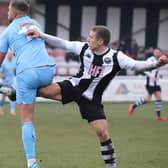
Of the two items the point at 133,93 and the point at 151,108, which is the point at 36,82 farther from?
the point at 133,93

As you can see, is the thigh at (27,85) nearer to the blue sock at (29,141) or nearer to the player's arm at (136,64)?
the blue sock at (29,141)

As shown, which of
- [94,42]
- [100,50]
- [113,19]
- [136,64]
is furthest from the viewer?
[113,19]

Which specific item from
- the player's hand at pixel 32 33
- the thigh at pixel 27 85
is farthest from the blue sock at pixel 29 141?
the player's hand at pixel 32 33

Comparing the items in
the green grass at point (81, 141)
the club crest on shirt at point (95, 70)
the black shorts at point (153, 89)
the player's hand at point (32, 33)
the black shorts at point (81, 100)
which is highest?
the player's hand at point (32, 33)

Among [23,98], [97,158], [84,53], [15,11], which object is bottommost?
[97,158]

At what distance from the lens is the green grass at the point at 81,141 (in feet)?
33.2

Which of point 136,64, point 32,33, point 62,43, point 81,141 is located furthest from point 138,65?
point 81,141

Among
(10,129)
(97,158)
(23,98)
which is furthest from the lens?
(10,129)

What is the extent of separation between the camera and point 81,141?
41.6 feet

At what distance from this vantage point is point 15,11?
9.05 metres

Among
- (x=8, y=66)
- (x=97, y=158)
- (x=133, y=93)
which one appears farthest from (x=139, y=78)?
(x=97, y=158)

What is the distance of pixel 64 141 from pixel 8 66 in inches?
291

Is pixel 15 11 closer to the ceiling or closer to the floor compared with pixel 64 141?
closer to the ceiling

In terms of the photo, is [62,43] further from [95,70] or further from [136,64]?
[136,64]
